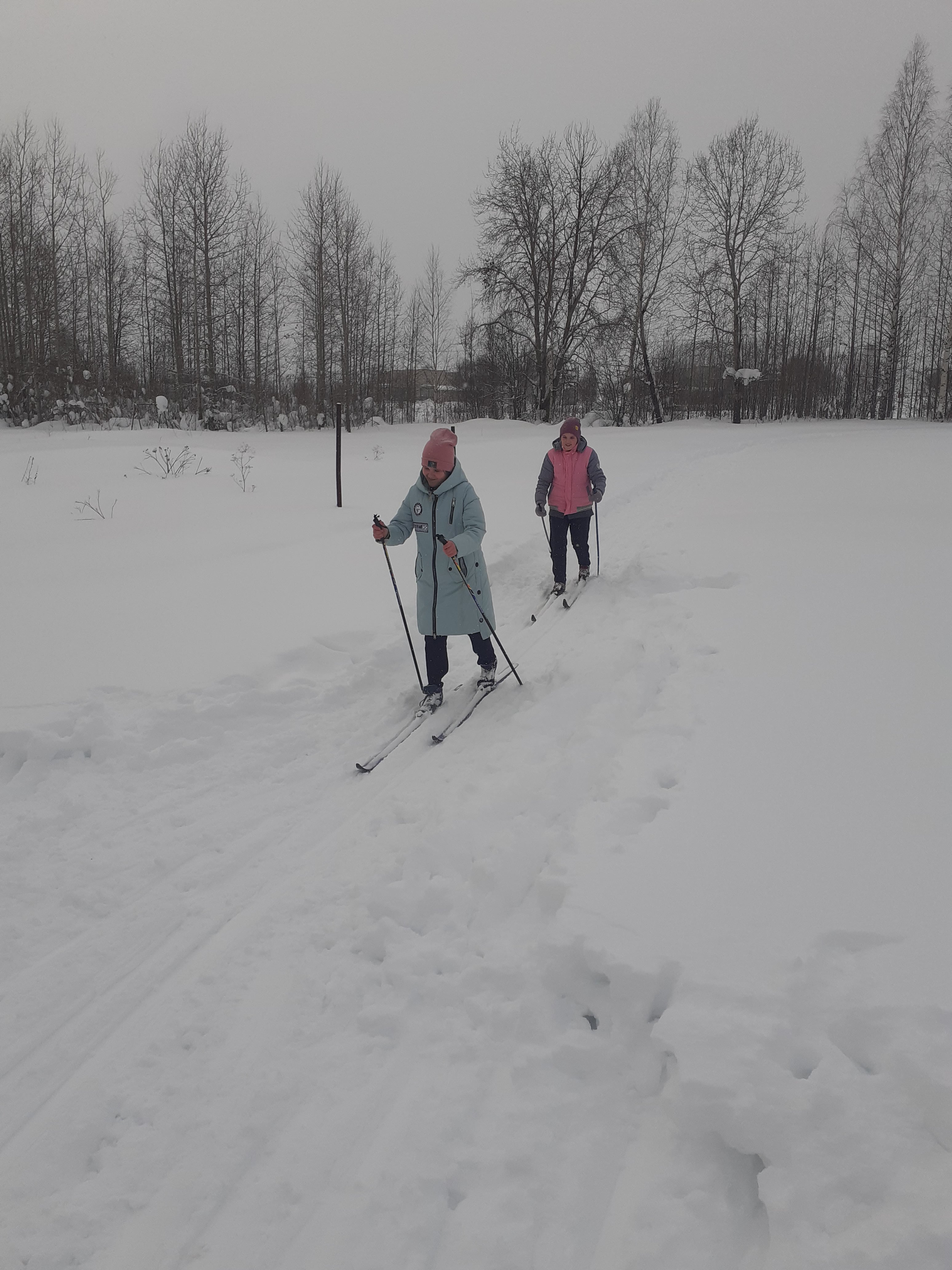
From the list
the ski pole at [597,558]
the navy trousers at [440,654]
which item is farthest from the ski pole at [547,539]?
the navy trousers at [440,654]

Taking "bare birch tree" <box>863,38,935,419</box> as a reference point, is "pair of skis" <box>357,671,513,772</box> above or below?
below

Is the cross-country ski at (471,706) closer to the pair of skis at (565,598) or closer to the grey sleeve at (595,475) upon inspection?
the pair of skis at (565,598)

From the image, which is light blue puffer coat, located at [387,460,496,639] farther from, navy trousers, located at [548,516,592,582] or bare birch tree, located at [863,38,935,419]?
bare birch tree, located at [863,38,935,419]

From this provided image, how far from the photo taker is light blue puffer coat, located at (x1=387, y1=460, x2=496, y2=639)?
4789mm

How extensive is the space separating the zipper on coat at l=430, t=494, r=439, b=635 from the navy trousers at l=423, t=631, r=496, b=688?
91 millimetres

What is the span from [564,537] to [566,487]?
1.72 feet

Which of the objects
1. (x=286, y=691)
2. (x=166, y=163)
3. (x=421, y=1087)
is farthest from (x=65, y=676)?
(x=166, y=163)

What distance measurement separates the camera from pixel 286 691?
16.3 ft

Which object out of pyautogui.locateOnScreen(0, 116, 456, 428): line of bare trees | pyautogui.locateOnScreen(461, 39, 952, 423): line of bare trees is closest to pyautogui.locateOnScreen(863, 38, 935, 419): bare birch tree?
pyautogui.locateOnScreen(461, 39, 952, 423): line of bare trees

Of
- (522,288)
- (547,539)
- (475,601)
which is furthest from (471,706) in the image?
(522,288)

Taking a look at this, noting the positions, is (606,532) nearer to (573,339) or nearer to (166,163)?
(573,339)

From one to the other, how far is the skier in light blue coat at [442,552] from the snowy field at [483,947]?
49 centimetres

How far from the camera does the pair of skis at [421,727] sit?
168 inches

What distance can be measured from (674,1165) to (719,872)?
3.40 ft
